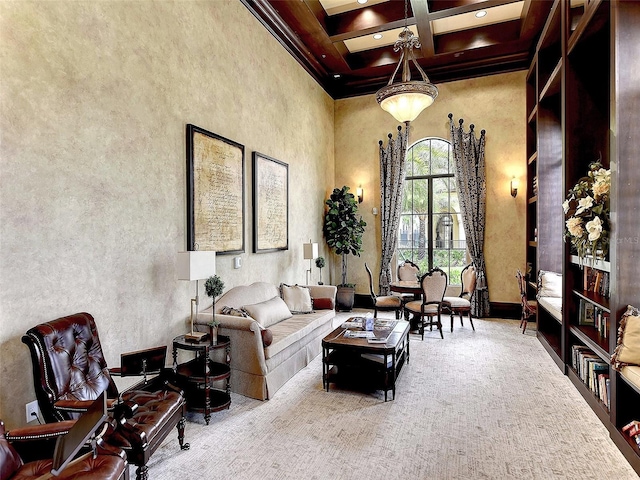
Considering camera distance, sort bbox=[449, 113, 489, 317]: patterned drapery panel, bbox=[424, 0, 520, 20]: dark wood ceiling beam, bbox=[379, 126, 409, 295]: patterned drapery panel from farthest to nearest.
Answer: bbox=[379, 126, 409, 295]: patterned drapery panel → bbox=[449, 113, 489, 317]: patterned drapery panel → bbox=[424, 0, 520, 20]: dark wood ceiling beam

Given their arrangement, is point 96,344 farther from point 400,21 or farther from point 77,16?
point 400,21

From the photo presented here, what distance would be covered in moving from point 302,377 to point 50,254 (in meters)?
2.80

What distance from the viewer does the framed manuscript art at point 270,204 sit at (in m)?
5.33

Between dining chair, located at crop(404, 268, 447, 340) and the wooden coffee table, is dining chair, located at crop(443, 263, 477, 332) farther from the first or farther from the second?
the wooden coffee table

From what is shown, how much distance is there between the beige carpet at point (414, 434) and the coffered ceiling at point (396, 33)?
507 cm

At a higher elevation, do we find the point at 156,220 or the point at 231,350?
the point at 156,220

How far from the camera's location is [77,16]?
285 centimetres

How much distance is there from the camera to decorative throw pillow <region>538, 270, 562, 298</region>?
17.6ft

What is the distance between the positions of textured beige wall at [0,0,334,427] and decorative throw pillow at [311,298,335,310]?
1.26 meters

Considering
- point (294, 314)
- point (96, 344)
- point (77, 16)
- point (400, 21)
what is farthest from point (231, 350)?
point (400, 21)

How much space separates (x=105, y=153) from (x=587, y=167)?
197 inches

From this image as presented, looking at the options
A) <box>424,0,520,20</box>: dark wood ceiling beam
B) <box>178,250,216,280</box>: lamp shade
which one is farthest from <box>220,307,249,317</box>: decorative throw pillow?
<box>424,0,520,20</box>: dark wood ceiling beam

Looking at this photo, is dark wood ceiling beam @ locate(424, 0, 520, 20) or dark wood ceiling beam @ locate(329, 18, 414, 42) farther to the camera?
dark wood ceiling beam @ locate(329, 18, 414, 42)

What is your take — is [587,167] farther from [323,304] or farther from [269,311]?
[269,311]
